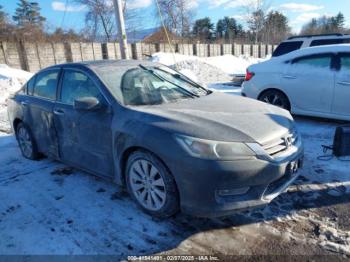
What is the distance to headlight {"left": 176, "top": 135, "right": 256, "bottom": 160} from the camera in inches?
107

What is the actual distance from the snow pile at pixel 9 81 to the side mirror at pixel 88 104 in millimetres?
7975

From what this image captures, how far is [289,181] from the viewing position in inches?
122

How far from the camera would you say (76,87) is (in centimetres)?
401

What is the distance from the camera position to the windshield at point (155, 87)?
3662 mm

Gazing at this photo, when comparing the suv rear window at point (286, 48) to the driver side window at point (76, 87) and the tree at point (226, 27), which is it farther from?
the tree at point (226, 27)

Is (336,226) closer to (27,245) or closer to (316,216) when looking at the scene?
(316,216)

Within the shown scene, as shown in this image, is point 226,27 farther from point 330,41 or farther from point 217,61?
point 330,41

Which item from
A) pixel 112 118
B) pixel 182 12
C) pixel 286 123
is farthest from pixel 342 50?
pixel 182 12

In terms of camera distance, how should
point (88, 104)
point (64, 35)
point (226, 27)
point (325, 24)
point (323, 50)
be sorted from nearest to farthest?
point (88, 104) < point (323, 50) < point (64, 35) < point (226, 27) < point (325, 24)

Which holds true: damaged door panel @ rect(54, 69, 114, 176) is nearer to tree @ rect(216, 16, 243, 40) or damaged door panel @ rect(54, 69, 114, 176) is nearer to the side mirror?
the side mirror

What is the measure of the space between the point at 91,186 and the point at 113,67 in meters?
1.53

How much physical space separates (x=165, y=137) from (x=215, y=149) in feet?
1.53

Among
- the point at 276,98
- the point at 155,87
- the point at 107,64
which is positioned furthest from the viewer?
the point at 276,98

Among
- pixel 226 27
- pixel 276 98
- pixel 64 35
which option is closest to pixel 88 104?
pixel 276 98
